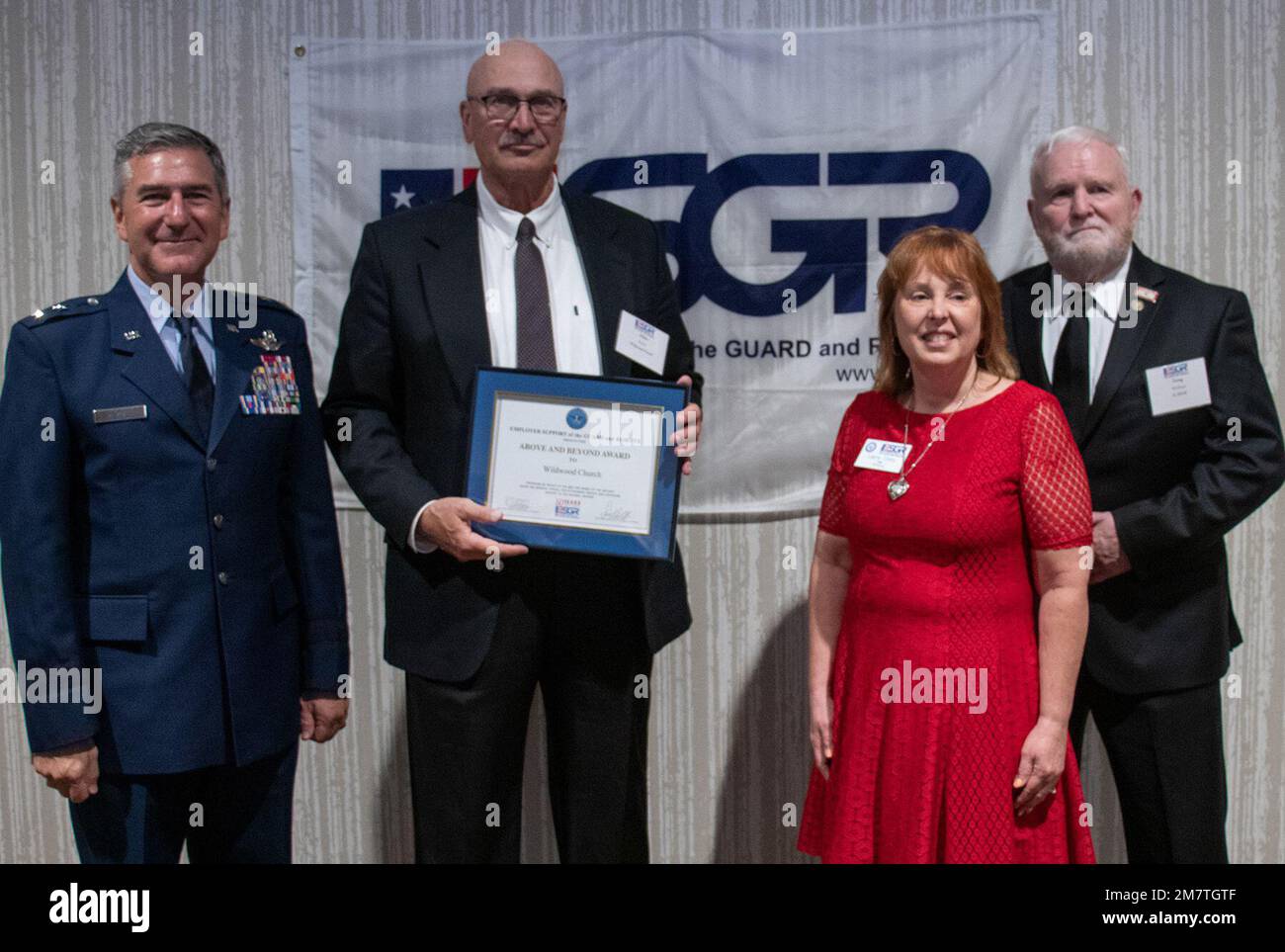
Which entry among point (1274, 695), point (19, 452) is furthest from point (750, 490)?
point (19, 452)

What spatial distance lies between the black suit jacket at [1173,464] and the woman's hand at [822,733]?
1.99 ft

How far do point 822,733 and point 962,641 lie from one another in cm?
35

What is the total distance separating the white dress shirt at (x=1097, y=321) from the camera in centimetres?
258

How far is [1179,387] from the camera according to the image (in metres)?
2.51

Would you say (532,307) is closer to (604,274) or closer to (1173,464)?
(604,274)

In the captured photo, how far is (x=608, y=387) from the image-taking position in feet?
7.89

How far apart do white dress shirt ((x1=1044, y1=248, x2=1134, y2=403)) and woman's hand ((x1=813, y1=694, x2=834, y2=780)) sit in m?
0.86

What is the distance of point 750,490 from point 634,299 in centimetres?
89

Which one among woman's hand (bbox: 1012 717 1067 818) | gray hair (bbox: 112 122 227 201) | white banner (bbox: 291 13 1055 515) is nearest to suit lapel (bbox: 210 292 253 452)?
gray hair (bbox: 112 122 227 201)

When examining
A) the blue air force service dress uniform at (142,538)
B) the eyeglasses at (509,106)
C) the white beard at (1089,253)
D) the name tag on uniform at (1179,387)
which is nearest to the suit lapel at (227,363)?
the blue air force service dress uniform at (142,538)

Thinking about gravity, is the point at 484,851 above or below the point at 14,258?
below

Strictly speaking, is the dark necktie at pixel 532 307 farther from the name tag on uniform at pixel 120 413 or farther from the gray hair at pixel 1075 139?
the gray hair at pixel 1075 139

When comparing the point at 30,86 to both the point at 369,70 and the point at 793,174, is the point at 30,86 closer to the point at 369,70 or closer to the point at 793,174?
the point at 369,70

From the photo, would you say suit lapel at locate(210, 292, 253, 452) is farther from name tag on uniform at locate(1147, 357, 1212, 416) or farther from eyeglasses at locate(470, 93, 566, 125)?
name tag on uniform at locate(1147, 357, 1212, 416)
